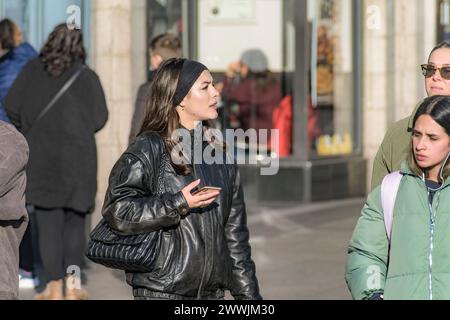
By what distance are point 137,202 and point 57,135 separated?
158 inches

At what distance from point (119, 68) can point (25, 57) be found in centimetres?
278

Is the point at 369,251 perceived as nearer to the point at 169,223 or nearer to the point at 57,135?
the point at 169,223

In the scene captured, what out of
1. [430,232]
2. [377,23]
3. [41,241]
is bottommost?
[41,241]

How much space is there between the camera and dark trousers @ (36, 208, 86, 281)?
29.5 ft

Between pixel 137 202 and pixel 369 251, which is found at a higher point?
pixel 137 202

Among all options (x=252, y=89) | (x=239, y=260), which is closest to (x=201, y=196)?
(x=239, y=260)

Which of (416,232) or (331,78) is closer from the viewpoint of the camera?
(416,232)

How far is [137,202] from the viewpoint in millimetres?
5109

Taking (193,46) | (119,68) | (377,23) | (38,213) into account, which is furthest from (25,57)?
(377,23)

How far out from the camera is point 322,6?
15.1 m

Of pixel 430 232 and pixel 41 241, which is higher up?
pixel 430 232

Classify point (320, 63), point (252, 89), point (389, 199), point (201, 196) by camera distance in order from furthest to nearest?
point (320, 63) → point (252, 89) → point (201, 196) → point (389, 199)

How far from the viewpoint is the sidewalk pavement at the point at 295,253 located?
31.3 feet
